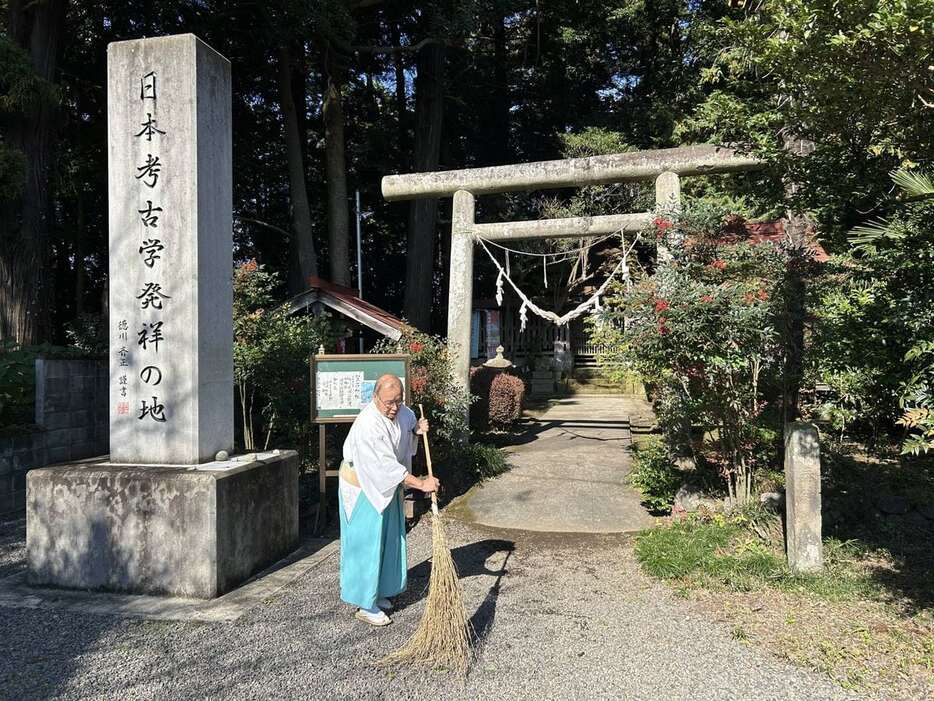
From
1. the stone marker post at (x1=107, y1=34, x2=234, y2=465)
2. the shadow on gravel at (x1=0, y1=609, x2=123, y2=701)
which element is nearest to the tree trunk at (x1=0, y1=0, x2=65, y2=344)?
the stone marker post at (x1=107, y1=34, x2=234, y2=465)

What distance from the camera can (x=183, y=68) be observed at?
4859 millimetres

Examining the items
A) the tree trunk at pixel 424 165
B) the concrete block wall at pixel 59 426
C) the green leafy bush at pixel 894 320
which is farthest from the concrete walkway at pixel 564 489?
the tree trunk at pixel 424 165

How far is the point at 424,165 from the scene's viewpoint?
1684cm

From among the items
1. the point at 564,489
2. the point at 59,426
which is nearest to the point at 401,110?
the point at 59,426

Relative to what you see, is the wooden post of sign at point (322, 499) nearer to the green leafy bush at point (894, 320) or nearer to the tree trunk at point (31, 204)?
the green leafy bush at point (894, 320)

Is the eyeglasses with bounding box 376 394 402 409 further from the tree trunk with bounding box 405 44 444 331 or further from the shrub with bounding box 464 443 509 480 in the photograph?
the tree trunk with bounding box 405 44 444 331

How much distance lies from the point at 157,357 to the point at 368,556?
232 centimetres

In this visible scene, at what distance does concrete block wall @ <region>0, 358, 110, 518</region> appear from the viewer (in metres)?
6.96

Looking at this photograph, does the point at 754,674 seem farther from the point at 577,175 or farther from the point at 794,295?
the point at 577,175

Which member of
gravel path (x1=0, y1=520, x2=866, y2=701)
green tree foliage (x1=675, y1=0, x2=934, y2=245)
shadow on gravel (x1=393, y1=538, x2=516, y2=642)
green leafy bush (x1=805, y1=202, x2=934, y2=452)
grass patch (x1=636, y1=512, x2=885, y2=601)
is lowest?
shadow on gravel (x1=393, y1=538, x2=516, y2=642)

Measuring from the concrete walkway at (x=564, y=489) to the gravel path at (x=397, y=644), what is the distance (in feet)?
5.79

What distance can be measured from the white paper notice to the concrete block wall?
12.3 feet

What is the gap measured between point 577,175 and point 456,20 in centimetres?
697

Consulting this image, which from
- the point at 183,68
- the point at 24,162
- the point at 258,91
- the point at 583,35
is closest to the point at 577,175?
the point at 183,68
